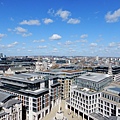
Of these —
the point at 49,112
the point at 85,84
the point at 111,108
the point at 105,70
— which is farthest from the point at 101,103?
the point at 105,70

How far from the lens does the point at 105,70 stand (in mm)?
187625

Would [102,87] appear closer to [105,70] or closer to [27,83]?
[27,83]

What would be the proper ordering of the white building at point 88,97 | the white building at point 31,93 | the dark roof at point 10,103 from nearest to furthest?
the dark roof at point 10,103
the white building at point 31,93
the white building at point 88,97

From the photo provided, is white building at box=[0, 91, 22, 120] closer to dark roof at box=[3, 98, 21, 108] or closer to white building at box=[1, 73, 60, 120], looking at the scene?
dark roof at box=[3, 98, 21, 108]

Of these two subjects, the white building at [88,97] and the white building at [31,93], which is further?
the white building at [88,97]

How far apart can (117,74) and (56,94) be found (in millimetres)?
95297

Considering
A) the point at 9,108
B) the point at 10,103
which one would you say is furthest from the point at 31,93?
the point at 9,108

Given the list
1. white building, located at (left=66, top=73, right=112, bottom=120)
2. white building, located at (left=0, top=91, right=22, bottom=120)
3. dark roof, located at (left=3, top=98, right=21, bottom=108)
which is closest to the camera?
white building, located at (left=0, top=91, right=22, bottom=120)

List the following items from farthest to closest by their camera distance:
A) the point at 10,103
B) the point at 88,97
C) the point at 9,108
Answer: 1. the point at 88,97
2. the point at 10,103
3. the point at 9,108

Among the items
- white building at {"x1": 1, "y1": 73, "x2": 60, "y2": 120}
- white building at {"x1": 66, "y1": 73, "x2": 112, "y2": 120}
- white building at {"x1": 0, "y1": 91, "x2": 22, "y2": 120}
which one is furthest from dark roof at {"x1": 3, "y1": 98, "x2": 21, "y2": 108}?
white building at {"x1": 66, "y1": 73, "x2": 112, "y2": 120}

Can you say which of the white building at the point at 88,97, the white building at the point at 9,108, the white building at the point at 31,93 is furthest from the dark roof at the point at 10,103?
the white building at the point at 88,97

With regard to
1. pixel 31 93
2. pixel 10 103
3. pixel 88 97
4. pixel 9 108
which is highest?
pixel 31 93

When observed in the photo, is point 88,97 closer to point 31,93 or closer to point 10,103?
point 31,93

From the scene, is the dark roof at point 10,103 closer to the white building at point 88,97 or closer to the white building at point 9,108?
the white building at point 9,108
